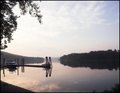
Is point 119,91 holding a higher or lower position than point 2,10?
lower

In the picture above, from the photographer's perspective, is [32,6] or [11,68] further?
[11,68]

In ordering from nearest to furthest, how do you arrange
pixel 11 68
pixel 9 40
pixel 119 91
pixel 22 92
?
pixel 119 91 < pixel 22 92 < pixel 9 40 < pixel 11 68

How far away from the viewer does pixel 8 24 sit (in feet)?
112

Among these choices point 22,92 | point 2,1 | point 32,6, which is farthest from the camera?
point 32,6

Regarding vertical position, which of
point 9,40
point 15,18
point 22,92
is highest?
point 15,18

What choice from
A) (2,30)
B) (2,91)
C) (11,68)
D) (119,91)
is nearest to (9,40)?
(2,30)

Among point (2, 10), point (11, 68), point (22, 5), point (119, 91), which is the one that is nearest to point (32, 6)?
point (22, 5)

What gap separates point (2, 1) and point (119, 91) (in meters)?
20.5

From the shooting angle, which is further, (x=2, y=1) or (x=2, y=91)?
(x=2, y=1)

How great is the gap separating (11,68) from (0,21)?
63196mm

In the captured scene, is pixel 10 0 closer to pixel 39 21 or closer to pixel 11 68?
pixel 39 21

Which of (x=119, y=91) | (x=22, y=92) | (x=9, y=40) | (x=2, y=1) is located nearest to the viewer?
(x=119, y=91)

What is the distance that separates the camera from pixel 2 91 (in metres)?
26.1

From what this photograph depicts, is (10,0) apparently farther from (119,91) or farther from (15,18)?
(119,91)
